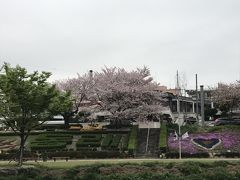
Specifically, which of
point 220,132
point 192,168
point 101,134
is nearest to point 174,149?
point 220,132

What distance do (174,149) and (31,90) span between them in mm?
18460

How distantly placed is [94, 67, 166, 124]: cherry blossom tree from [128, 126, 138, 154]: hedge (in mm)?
1557

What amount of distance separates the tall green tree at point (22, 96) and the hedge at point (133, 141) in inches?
568

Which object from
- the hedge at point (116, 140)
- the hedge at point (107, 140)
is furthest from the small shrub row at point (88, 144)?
the hedge at point (116, 140)

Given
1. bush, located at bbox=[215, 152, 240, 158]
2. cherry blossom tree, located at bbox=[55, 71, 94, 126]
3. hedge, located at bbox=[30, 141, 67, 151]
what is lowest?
bush, located at bbox=[215, 152, 240, 158]

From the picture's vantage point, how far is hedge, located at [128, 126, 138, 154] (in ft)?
152

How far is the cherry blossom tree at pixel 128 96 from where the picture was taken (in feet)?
182

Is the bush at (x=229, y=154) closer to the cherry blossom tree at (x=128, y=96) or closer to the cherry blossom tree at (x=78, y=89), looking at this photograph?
the cherry blossom tree at (x=128, y=96)

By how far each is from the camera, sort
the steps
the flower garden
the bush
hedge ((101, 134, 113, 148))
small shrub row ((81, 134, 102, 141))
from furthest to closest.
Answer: small shrub row ((81, 134, 102, 141)) < hedge ((101, 134, 113, 148)) < the steps < the flower garden < the bush

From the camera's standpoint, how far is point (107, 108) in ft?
187

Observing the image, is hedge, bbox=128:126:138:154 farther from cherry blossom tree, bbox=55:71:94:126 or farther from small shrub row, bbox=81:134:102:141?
cherry blossom tree, bbox=55:71:94:126

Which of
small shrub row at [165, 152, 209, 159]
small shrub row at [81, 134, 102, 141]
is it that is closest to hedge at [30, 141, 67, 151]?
small shrub row at [81, 134, 102, 141]

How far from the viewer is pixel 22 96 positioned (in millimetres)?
32375

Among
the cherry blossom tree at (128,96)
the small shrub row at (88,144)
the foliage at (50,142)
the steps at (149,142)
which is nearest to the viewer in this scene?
the steps at (149,142)
